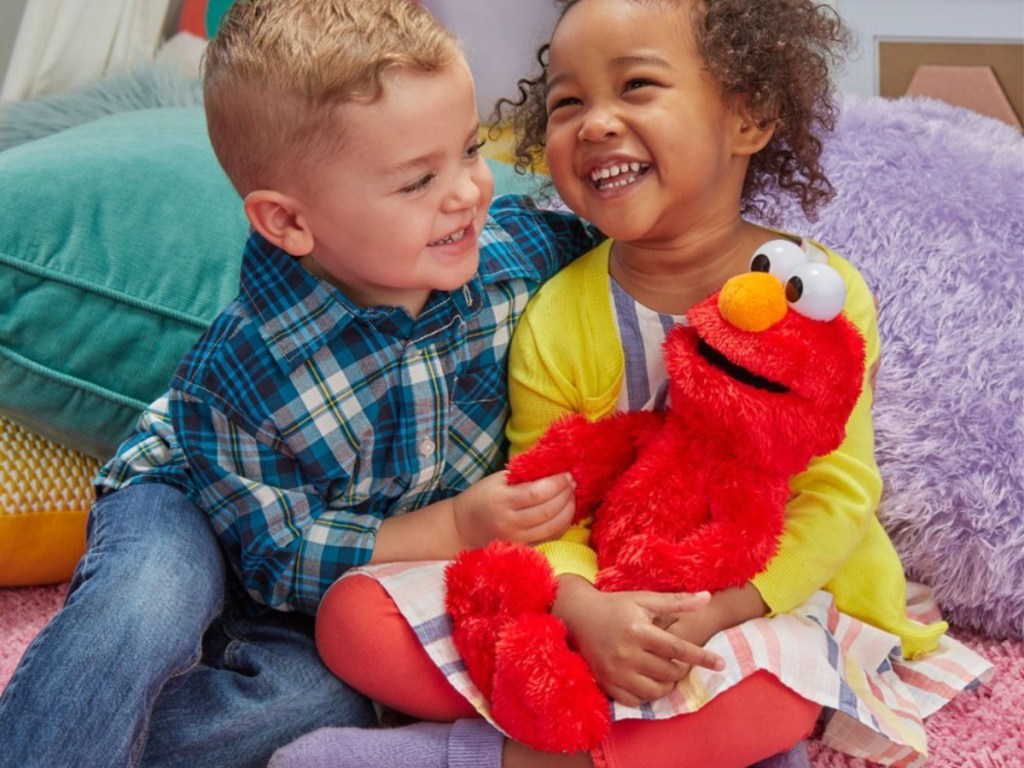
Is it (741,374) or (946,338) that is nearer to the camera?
(741,374)

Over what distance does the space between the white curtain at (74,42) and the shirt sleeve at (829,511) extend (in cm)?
114

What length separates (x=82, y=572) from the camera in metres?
0.93

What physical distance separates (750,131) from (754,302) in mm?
240

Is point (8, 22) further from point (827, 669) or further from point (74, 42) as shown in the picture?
point (827, 669)

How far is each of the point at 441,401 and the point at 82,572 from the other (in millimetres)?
311

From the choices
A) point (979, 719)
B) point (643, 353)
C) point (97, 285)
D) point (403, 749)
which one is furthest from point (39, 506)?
point (979, 719)

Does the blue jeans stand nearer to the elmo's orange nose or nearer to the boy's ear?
the boy's ear

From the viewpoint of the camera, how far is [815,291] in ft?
2.60

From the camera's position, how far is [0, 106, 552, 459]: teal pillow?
1.11 m

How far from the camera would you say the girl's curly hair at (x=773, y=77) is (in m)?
0.92

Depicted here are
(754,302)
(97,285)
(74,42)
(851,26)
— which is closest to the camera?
(754,302)

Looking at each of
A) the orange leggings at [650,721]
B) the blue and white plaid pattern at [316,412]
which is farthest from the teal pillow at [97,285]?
the orange leggings at [650,721]

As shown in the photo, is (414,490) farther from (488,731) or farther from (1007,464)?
(1007,464)

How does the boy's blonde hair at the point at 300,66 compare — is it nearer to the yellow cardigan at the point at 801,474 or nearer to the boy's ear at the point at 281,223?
the boy's ear at the point at 281,223
